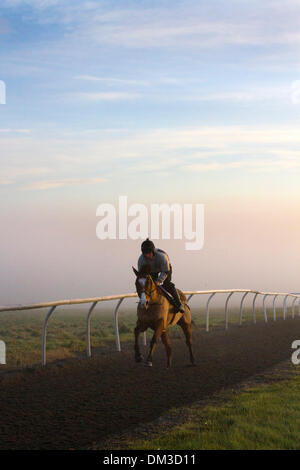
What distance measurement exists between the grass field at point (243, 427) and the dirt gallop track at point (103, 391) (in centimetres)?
65

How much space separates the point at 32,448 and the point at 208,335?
12.3 metres

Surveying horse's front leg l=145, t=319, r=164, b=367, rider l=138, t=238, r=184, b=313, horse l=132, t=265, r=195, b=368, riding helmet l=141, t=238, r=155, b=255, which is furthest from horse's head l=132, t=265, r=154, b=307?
horse's front leg l=145, t=319, r=164, b=367

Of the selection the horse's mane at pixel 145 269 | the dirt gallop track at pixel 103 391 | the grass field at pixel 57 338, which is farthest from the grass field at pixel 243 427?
the grass field at pixel 57 338

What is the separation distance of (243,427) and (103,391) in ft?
9.59

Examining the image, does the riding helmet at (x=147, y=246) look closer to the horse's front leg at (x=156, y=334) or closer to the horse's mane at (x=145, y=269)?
the horse's mane at (x=145, y=269)

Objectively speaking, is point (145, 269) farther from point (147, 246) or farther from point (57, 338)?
point (57, 338)

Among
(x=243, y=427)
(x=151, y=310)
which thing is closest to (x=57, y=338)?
(x=151, y=310)

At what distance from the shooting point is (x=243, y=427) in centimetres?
727

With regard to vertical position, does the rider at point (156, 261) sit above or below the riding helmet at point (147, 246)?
below

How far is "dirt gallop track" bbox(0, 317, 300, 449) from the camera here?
7379 mm

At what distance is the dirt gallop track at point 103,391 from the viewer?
7379mm

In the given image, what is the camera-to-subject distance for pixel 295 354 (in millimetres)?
14828
